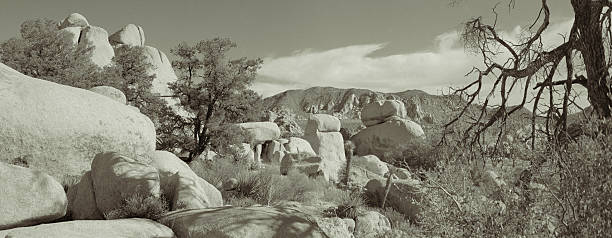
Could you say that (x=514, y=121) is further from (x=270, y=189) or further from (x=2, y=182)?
(x=2, y=182)

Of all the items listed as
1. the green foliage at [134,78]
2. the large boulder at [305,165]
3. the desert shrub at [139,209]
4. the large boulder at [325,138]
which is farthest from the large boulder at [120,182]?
the large boulder at [325,138]

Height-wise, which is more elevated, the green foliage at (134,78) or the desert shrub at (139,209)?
the green foliage at (134,78)

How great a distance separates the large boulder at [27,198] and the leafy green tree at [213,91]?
36.7 ft

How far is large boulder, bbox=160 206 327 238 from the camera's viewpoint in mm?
6195

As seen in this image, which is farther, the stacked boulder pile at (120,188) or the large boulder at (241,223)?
the stacked boulder pile at (120,188)

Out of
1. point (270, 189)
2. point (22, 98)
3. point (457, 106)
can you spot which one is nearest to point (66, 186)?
point (22, 98)

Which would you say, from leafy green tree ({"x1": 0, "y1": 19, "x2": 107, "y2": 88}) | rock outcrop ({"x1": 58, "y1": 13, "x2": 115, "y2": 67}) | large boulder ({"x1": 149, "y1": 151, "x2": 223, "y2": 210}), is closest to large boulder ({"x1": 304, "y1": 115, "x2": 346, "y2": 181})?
leafy green tree ({"x1": 0, "y1": 19, "x2": 107, "y2": 88})

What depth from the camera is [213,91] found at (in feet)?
61.0

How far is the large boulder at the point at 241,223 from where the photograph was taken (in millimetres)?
6195

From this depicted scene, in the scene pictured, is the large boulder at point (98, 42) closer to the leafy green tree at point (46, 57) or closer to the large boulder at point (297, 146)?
the leafy green tree at point (46, 57)

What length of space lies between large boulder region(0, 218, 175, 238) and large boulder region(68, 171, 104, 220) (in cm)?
169

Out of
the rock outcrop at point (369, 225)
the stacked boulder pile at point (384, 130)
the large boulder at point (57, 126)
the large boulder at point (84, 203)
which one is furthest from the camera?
the stacked boulder pile at point (384, 130)

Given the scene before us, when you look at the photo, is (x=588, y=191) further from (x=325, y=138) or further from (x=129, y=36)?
(x=129, y=36)

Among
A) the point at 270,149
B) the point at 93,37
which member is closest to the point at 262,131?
the point at 270,149
